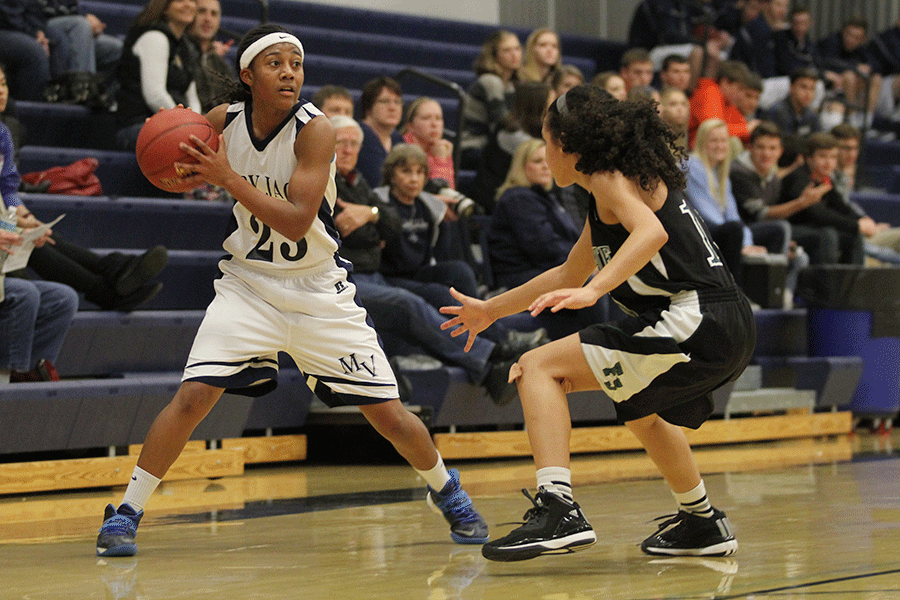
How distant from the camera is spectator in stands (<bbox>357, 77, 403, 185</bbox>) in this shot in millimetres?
6088

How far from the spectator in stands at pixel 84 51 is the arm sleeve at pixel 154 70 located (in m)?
0.48

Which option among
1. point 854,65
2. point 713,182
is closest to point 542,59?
point 713,182

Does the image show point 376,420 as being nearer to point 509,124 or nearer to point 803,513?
point 803,513

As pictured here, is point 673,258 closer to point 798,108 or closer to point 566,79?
point 566,79

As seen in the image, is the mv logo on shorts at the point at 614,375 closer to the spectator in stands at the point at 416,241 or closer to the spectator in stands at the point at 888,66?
the spectator in stands at the point at 416,241

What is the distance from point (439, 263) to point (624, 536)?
8.51 ft

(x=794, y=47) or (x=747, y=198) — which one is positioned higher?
(x=794, y=47)

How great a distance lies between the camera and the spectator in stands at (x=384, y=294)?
5293 millimetres

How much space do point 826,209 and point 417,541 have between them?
17.4 feet

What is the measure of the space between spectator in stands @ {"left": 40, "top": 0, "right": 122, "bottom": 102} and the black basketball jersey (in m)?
4.08

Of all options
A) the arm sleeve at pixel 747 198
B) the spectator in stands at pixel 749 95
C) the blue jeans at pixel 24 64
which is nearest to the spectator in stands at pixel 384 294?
the blue jeans at pixel 24 64

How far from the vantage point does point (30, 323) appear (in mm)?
4516

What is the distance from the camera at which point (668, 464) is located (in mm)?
3166

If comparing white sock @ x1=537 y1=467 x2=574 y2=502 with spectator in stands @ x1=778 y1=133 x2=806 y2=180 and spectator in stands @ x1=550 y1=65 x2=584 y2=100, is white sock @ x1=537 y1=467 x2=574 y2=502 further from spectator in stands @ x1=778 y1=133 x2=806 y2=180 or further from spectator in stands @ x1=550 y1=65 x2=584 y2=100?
spectator in stands @ x1=778 y1=133 x2=806 y2=180
